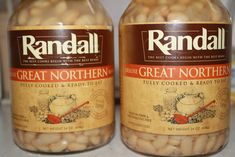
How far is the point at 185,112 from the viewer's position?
0.46 meters

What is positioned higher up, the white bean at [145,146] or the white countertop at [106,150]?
the white bean at [145,146]

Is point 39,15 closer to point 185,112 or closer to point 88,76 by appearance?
point 88,76

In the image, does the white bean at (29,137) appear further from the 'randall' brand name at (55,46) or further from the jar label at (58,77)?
the 'randall' brand name at (55,46)

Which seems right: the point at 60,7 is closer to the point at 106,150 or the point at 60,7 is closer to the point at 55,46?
the point at 55,46

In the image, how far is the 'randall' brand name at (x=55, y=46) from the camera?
47 centimetres

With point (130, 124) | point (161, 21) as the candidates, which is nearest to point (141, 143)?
point (130, 124)

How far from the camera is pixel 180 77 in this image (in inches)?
17.7

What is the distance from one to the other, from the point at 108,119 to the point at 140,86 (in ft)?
0.26

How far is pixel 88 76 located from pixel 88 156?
0.11 m

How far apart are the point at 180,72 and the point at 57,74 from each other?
0.17 meters

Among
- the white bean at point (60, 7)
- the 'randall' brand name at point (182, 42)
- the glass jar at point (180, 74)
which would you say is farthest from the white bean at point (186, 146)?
the white bean at point (60, 7)

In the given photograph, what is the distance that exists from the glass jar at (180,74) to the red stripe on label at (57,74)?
0.06m

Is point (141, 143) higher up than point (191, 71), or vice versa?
point (191, 71)

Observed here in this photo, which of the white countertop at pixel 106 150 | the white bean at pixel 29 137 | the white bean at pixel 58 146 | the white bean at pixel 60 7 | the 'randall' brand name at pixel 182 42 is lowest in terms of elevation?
the white countertop at pixel 106 150
